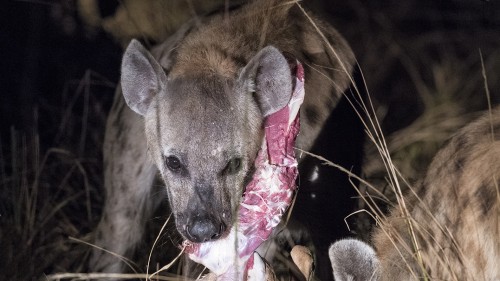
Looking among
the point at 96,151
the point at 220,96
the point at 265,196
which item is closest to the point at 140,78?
the point at 220,96

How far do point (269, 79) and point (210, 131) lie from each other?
0.27m

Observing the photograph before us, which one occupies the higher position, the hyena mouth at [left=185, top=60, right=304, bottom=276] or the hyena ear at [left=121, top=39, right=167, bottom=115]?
the hyena ear at [left=121, top=39, right=167, bottom=115]

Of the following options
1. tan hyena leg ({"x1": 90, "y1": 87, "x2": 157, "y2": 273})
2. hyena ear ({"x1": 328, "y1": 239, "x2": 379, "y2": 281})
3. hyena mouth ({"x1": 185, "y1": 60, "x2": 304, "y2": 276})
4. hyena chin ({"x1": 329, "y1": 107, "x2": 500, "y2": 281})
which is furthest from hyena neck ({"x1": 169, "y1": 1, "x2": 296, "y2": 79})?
hyena ear ({"x1": 328, "y1": 239, "x2": 379, "y2": 281})

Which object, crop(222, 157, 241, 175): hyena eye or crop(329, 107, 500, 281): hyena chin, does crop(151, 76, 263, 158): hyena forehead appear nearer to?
crop(222, 157, 241, 175): hyena eye

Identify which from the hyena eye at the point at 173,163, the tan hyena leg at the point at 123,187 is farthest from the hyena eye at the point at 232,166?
the tan hyena leg at the point at 123,187

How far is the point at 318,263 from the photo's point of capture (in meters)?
3.88

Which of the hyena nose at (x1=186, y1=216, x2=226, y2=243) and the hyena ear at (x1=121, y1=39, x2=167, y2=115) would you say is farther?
the hyena ear at (x1=121, y1=39, x2=167, y2=115)

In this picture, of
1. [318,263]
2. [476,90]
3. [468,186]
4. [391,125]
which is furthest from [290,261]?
[476,90]

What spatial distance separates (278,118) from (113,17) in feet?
5.31

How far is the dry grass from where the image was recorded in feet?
13.9

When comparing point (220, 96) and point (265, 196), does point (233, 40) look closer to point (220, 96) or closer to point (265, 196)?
point (220, 96)

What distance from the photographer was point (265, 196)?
326 cm

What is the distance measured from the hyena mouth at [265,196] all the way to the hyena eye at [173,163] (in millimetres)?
240

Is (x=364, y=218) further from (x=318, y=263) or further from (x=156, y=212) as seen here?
(x=156, y=212)
